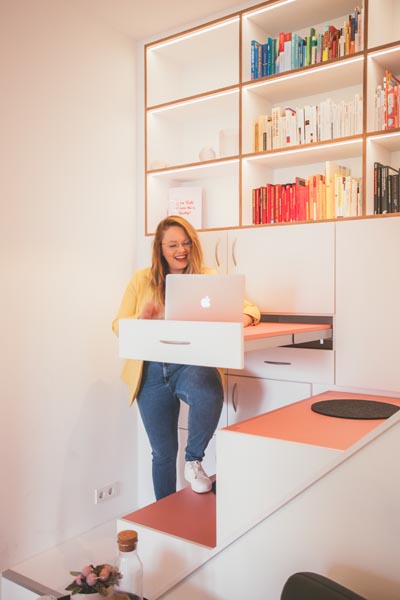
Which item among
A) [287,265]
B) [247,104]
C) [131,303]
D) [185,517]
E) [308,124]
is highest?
[247,104]

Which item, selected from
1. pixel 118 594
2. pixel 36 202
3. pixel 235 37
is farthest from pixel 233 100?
pixel 118 594

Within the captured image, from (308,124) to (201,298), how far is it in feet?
4.11

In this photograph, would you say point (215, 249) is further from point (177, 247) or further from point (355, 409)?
point (355, 409)

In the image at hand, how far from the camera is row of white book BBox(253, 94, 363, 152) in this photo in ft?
8.74

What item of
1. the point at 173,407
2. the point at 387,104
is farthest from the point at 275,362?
the point at 387,104

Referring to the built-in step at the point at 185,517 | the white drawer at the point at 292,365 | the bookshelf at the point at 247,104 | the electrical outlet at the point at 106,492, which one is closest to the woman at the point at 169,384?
the built-in step at the point at 185,517

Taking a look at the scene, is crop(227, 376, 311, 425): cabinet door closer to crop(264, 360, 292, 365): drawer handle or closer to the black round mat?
crop(264, 360, 292, 365): drawer handle

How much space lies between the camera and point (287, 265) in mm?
2816

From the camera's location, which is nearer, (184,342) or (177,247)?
(184,342)

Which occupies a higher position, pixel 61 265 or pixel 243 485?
pixel 61 265

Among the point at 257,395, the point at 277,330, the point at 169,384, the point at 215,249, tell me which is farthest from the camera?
the point at 215,249

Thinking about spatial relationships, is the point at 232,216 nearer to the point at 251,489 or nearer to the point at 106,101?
the point at 106,101

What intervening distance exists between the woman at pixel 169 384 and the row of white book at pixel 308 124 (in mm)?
692

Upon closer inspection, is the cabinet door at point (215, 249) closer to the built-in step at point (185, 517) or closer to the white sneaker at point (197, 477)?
the white sneaker at point (197, 477)
